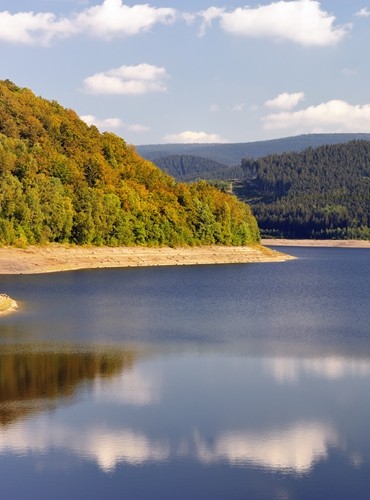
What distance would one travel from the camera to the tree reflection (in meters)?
32.2

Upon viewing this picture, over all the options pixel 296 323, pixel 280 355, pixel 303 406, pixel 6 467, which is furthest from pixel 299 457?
pixel 296 323

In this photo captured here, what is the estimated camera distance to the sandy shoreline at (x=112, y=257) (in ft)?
322

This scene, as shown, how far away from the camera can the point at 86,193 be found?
392 feet

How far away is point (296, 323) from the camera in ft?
192

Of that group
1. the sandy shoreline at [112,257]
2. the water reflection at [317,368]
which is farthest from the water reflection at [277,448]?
the sandy shoreline at [112,257]

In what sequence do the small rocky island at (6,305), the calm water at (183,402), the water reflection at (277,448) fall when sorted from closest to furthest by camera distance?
the calm water at (183,402)
the water reflection at (277,448)
the small rocky island at (6,305)

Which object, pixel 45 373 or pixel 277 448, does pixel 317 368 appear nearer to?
pixel 45 373

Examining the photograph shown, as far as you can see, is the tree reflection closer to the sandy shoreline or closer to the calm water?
the calm water

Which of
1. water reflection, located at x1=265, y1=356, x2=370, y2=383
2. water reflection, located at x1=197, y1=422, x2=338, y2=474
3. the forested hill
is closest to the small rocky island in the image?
water reflection, located at x1=265, y1=356, x2=370, y2=383

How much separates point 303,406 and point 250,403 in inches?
82.5

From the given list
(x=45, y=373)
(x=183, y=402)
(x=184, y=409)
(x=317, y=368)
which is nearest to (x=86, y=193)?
(x=317, y=368)

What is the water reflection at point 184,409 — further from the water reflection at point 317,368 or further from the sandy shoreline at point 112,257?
the sandy shoreline at point 112,257

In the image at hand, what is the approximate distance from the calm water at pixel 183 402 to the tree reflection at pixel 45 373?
0.08 metres

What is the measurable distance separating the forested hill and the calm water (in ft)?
141
